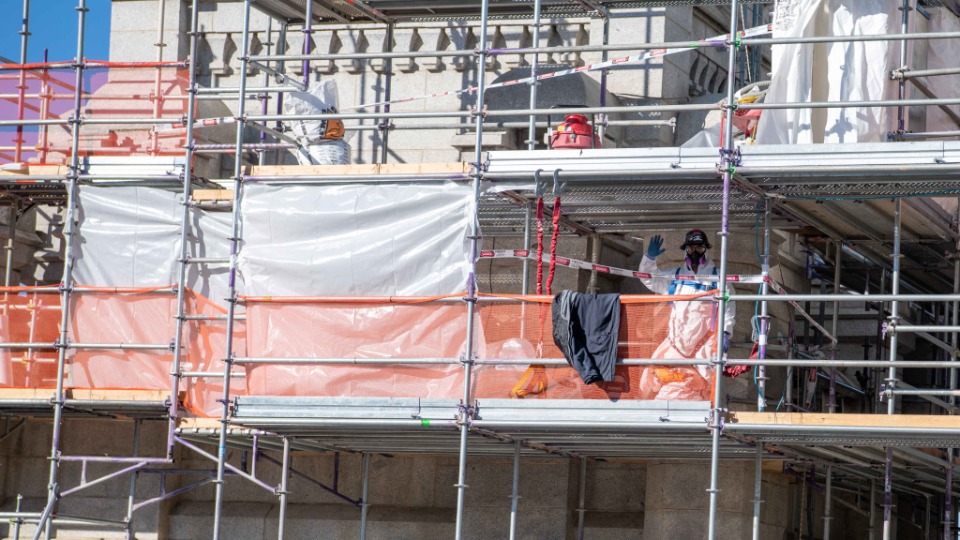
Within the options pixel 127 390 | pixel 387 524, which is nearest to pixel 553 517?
pixel 387 524

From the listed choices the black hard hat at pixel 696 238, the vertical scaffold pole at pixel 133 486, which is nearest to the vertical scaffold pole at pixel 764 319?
the black hard hat at pixel 696 238

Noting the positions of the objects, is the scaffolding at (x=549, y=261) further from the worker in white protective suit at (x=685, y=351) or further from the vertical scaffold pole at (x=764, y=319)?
the worker in white protective suit at (x=685, y=351)

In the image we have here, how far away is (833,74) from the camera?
60.4ft

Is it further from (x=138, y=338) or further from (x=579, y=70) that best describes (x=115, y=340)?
(x=579, y=70)

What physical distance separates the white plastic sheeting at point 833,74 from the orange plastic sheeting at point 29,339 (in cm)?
788

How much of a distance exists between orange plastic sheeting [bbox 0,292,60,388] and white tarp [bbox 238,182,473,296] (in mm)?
2712

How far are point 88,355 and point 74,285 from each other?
79 centimetres

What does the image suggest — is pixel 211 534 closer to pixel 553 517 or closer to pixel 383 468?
pixel 383 468

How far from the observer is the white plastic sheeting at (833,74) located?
1827 cm

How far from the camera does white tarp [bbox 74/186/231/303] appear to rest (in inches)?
787

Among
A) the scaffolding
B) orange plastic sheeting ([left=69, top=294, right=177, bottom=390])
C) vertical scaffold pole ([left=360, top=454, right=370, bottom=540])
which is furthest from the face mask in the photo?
orange plastic sheeting ([left=69, top=294, right=177, bottom=390])

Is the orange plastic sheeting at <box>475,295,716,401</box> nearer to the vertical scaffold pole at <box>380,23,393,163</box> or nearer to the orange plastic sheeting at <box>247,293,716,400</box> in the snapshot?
the orange plastic sheeting at <box>247,293,716,400</box>

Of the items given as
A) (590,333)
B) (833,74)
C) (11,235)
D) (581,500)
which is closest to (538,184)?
(590,333)

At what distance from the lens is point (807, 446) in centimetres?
1789
